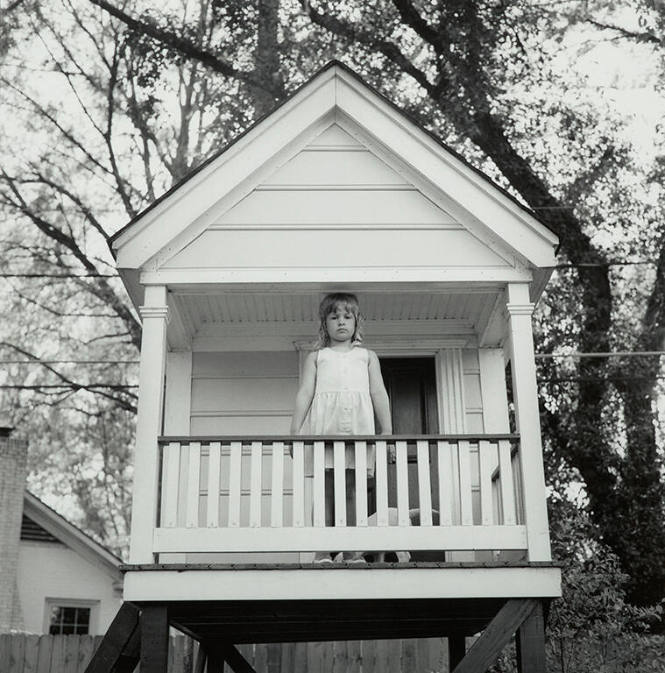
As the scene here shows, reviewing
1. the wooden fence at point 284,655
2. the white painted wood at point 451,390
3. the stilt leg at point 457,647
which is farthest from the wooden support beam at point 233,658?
the white painted wood at point 451,390

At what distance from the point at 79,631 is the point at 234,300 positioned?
65.5 feet

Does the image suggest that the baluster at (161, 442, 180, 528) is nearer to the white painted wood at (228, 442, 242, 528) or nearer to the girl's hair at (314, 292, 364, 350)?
the white painted wood at (228, 442, 242, 528)

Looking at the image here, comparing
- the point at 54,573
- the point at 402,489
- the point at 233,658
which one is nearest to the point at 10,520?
the point at 54,573

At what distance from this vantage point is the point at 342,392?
7.39 m

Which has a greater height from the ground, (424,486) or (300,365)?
(300,365)

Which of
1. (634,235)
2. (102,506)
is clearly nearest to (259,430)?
(634,235)

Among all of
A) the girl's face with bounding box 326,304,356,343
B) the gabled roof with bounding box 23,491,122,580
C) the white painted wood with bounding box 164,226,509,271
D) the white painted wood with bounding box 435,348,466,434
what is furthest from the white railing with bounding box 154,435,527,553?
the gabled roof with bounding box 23,491,122,580

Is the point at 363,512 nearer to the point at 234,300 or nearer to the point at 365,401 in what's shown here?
the point at 365,401

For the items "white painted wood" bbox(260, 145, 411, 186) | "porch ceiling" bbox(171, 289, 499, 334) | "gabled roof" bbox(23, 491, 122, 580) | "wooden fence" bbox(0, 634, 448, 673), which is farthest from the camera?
"gabled roof" bbox(23, 491, 122, 580)

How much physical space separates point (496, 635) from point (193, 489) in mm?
2161

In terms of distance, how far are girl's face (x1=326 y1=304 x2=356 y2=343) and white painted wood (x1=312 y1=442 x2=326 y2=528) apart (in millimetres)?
944

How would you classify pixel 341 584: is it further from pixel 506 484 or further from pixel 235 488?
pixel 506 484

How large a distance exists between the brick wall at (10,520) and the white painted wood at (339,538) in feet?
58.2

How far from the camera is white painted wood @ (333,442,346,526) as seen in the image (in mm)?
6824
